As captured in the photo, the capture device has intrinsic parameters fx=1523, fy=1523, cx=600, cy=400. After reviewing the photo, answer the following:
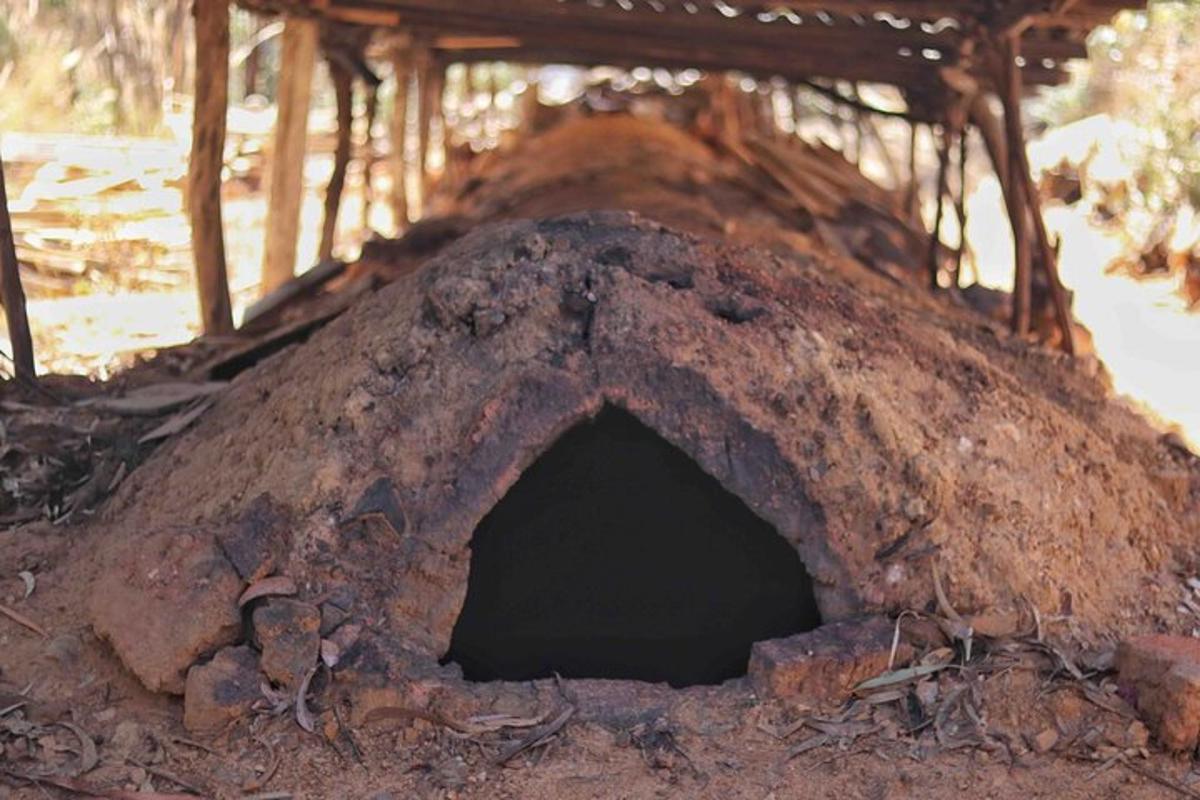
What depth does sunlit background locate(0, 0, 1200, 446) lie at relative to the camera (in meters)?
10.6

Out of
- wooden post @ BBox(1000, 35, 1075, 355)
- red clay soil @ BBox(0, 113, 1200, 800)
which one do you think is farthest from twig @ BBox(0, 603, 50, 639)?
wooden post @ BBox(1000, 35, 1075, 355)

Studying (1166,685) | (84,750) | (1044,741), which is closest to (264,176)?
(84,750)

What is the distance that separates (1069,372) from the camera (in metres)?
5.51

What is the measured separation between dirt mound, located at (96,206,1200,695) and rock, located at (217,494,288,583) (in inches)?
1.4

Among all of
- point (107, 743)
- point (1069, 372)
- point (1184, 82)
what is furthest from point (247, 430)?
point (1184, 82)

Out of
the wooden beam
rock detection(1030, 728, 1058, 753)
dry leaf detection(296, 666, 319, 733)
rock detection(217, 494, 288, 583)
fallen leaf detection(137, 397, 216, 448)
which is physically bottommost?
rock detection(1030, 728, 1058, 753)

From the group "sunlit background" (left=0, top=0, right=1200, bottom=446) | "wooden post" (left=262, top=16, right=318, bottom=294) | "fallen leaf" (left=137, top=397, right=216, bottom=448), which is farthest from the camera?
"sunlit background" (left=0, top=0, right=1200, bottom=446)

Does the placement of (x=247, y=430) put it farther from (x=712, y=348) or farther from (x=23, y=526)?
(x=712, y=348)

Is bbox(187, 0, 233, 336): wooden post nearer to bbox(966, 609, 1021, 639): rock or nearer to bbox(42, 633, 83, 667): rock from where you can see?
bbox(42, 633, 83, 667): rock

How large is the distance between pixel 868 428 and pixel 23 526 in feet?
8.28

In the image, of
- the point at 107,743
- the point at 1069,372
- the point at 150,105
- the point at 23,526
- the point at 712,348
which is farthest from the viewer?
the point at 150,105

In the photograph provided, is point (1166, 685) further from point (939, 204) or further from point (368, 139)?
point (368, 139)

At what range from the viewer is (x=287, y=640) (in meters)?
3.79

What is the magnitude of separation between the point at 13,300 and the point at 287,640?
202 cm
